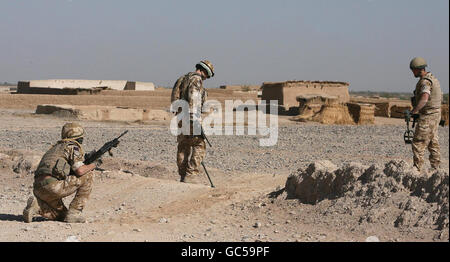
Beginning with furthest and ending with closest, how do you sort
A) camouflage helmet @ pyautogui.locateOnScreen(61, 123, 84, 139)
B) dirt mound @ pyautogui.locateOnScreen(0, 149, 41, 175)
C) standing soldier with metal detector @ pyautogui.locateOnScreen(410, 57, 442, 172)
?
dirt mound @ pyautogui.locateOnScreen(0, 149, 41, 175) → standing soldier with metal detector @ pyautogui.locateOnScreen(410, 57, 442, 172) → camouflage helmet @ pyautogui.locateOnScreen(61, 123, 84, 139)

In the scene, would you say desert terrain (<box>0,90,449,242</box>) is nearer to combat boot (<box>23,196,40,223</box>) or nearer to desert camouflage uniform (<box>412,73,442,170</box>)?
combat boot (<box>23,196,40,223</box>)

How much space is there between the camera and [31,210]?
5.77 meters

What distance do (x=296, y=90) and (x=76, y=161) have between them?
2574 cm

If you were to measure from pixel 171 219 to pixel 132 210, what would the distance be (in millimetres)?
803

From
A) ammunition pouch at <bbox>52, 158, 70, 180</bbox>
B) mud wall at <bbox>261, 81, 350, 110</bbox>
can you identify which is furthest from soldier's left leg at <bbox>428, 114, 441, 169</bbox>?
mud wall at <bbox>261, 81, 350, 110</bbox>

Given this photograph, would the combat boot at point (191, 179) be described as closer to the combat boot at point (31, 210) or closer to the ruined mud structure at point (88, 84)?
the combat boot at point (31, 210)

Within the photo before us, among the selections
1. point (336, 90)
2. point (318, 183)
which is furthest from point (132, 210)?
point (336, 90)

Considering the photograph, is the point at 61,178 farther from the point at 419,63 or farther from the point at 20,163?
the point at 419,63

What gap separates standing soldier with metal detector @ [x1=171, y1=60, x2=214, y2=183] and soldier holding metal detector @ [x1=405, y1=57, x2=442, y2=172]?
254 cm

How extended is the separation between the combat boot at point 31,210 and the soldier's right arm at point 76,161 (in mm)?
540

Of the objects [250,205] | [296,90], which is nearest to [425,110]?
[250,205]

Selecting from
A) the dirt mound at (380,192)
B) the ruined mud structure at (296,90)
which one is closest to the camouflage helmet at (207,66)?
the dirt mound at (380,192)

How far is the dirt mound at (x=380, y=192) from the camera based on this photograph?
16.5 ft

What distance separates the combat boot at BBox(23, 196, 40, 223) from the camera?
18.8 feet
